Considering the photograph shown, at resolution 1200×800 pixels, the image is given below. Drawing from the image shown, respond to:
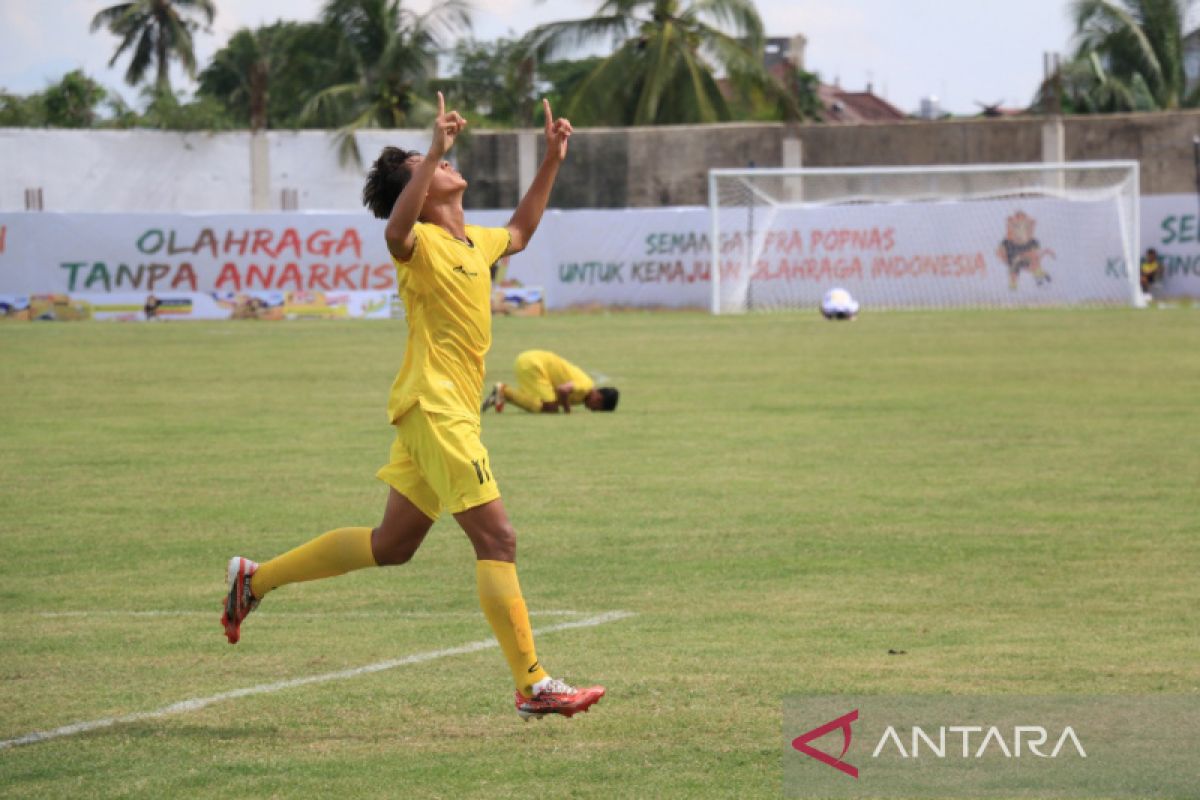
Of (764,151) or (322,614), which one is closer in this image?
(322,614)

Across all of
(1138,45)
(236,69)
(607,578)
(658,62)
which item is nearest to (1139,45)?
(1138,45)

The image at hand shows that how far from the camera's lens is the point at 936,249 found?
4475 cm

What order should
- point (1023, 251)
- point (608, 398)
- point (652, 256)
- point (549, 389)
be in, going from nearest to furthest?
point (608, 398)
point (549, 389)
point (1023, 251)
point (652, 256)

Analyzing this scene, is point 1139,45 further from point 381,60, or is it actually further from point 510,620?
point 510,620

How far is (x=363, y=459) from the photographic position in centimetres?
1622

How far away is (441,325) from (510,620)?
1070 millimetres

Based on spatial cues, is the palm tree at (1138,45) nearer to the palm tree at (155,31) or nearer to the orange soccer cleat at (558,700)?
the palm tree at (155,31)

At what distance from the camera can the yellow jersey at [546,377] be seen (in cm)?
2048

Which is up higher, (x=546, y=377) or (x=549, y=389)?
(x=546, y=377)

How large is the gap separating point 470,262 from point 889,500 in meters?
6.90

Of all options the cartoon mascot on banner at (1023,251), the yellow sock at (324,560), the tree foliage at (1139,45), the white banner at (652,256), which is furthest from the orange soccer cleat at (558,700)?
the tree foliage at (1139,45)

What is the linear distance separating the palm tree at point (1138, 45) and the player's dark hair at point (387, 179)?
60.3m

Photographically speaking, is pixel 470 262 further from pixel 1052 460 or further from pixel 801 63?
pixel 801 63

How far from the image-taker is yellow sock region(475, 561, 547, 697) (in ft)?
21.1
